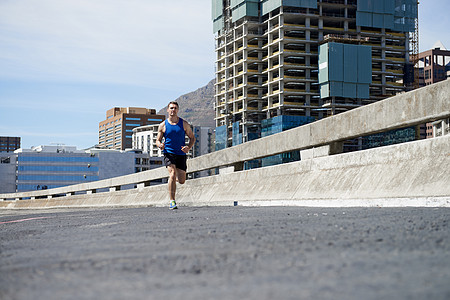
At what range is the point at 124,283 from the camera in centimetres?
251

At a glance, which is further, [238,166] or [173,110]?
[238,166]

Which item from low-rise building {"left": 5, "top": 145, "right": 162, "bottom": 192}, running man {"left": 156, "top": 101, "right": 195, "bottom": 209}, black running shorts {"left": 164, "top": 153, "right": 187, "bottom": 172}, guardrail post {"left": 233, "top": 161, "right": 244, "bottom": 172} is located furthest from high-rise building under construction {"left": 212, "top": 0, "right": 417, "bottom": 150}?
running man {"left": 156, "top": 101, "right": 195, "bottom": 209}

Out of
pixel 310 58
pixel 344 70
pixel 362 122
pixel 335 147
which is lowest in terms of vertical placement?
pixel 335 147

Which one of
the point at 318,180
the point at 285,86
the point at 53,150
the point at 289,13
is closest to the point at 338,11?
the point at 289,13

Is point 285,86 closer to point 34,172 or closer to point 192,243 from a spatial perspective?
point 34,172

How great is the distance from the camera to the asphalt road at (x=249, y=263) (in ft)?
7.42

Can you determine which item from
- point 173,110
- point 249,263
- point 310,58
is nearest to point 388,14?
point 310,58

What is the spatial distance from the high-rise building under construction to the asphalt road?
9887cm

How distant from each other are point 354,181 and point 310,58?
106 metres

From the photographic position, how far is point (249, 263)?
9.48ft

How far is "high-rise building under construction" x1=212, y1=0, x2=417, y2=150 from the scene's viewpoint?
105562 mm

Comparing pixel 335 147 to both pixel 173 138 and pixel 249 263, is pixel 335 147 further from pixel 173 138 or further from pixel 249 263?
pixel 249 263

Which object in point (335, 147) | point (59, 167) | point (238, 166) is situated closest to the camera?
point (335, 147)

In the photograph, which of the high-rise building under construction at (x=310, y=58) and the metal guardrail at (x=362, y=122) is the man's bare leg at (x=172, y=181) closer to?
the metal guardrail at (x=362, y=122)
